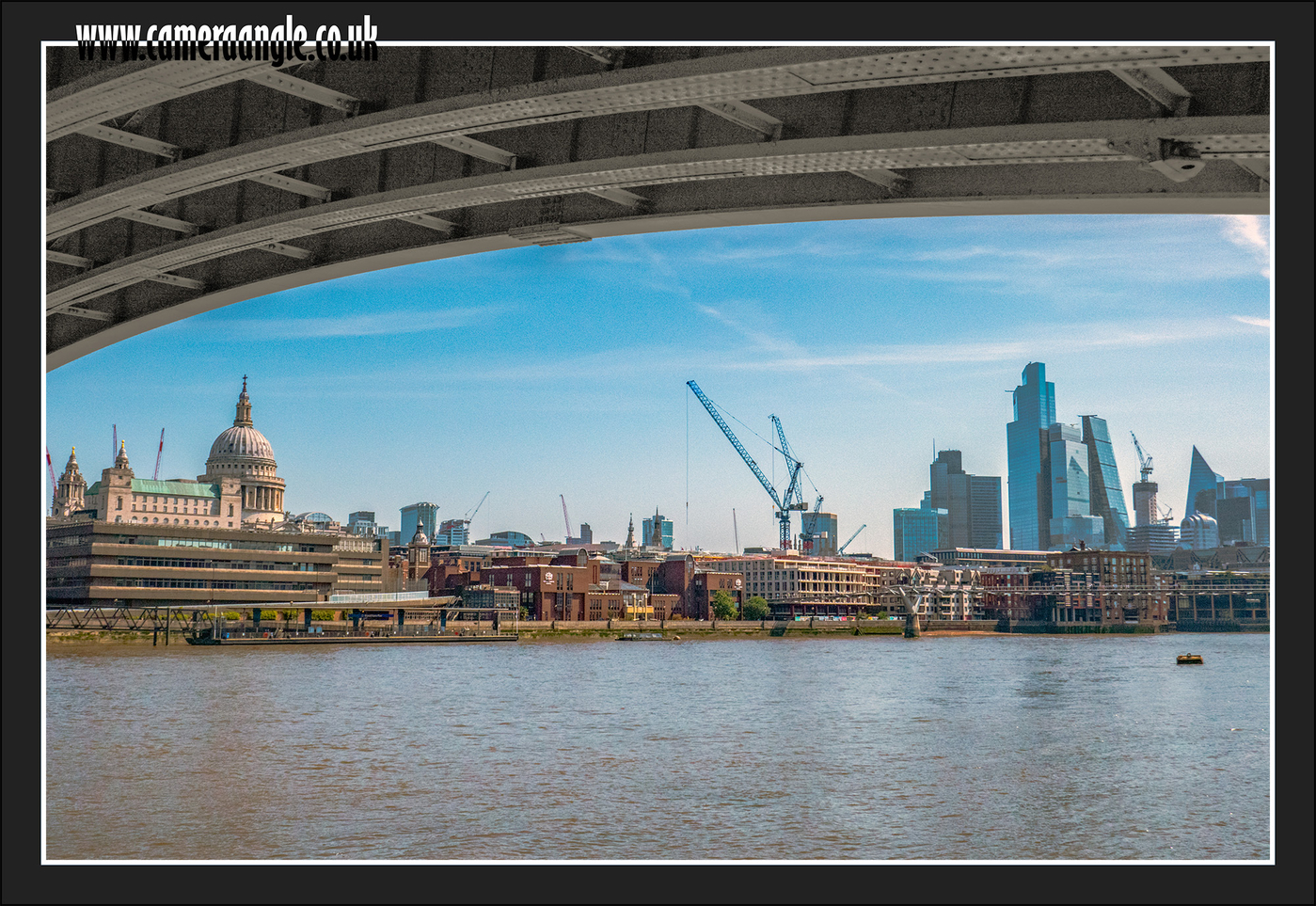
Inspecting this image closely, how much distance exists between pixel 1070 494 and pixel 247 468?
12334 cm

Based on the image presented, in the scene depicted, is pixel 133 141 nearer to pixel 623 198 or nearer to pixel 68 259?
pixel 68 259

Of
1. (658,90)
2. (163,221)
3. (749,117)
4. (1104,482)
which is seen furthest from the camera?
(1104,482)

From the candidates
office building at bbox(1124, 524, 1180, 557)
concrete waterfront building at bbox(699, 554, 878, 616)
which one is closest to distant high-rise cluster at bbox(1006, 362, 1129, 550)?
office building at bbox(1124, 524, 1180, 557)

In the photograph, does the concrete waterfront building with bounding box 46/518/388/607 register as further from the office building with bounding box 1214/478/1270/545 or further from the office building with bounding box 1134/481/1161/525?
the office building with bounding box 1134/481/1161/525

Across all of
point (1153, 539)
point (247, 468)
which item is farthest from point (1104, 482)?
point (247, 468)

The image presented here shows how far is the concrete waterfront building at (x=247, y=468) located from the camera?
165125mm

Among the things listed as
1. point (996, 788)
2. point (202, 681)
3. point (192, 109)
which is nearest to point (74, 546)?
point (202, 681)

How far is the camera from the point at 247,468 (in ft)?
561

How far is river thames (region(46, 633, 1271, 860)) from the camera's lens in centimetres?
1898

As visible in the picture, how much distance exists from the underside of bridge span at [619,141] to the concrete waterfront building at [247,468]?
6109 inches

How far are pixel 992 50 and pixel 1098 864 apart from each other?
196 inches

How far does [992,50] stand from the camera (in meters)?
7.39

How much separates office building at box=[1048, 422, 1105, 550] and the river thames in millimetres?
129629

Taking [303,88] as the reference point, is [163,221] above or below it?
below
